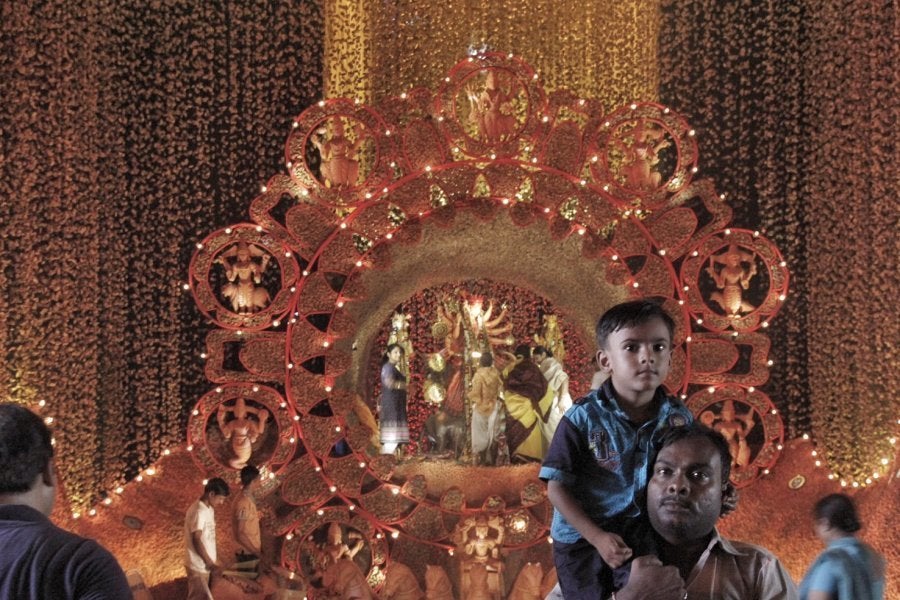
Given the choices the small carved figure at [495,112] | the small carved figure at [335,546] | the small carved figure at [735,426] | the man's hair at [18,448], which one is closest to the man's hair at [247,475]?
the small carved figure at [335,546]

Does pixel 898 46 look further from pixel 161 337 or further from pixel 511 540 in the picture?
pixel 161 337

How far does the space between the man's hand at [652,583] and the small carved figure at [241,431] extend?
4628 mm

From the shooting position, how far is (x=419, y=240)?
21.9 feet

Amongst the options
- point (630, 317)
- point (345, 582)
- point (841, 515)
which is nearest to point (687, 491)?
point (630, 317)

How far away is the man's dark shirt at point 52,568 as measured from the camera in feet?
6.40

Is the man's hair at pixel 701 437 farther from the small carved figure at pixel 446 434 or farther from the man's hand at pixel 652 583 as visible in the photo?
the small carved figure at pixel 446 434

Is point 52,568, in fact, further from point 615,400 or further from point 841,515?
point 841,515

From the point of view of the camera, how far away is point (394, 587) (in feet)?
21.5

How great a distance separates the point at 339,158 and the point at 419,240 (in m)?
0.66

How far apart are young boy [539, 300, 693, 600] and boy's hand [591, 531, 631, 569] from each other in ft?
0.23

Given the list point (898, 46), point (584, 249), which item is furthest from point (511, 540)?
point (898, 46)

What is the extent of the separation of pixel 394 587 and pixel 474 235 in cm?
209

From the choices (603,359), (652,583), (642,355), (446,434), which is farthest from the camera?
(446,434)

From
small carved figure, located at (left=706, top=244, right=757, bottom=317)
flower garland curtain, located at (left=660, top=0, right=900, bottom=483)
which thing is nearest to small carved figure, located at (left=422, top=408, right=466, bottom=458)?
small carved figure, located at (left=706, top=244, right=757, bottom=317)
